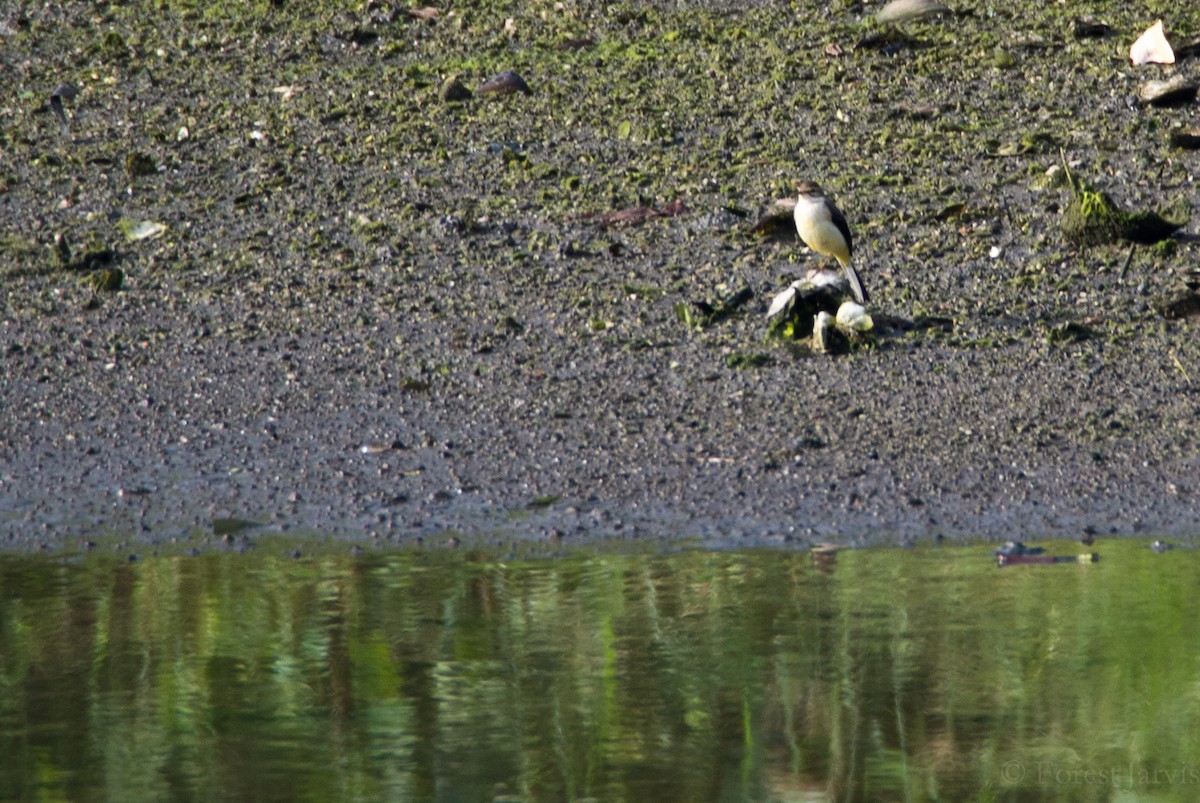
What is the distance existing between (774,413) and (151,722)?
2.74 metres

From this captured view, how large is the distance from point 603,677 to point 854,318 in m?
2.72

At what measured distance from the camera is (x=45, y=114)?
9023 millimetres

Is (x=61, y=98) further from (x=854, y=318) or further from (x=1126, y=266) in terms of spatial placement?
(x=1126, y=266)

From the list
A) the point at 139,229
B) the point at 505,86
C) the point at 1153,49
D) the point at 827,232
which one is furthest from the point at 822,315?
the point at 1153,49

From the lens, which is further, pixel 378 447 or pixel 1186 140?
pixel 1186 140

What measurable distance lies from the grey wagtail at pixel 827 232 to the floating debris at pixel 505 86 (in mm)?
2353

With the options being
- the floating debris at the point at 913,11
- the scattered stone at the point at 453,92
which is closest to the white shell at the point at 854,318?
the scattered stone at the point at 453,92

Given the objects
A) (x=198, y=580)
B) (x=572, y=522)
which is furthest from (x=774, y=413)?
(x=198, y=580)

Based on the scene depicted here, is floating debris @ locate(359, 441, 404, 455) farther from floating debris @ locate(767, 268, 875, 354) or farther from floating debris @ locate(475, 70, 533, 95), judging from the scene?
floating debris @ locate(475, 70, 533, 95)

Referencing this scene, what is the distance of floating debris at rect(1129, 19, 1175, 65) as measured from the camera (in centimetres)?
879

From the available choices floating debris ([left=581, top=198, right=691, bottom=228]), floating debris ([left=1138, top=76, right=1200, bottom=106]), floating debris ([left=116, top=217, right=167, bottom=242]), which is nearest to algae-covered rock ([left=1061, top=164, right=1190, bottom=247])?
floating debris ([left=1138, top=76, right=1200, bottom=106])

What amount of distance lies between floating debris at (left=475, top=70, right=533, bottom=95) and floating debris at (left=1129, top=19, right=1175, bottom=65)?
3088mm

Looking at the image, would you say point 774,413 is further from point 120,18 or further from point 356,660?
point 120,18

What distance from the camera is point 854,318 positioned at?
658cm
